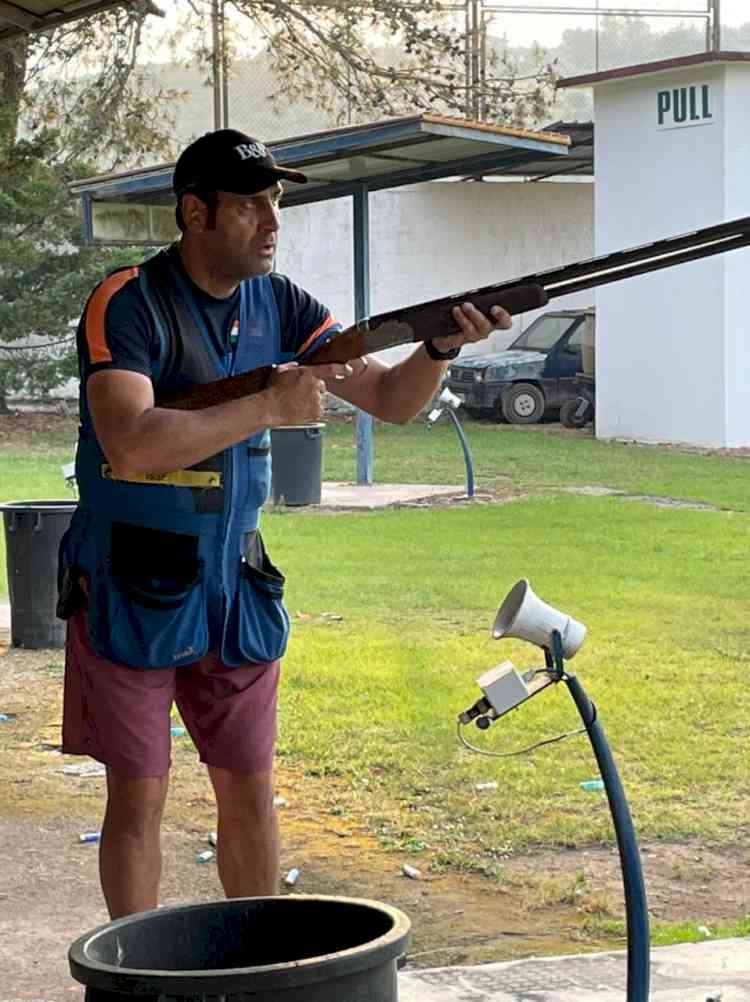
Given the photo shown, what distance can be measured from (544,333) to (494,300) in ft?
73.4

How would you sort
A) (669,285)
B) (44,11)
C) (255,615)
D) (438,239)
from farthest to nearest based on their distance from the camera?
1. (438,239)
2. (669,285)
3. (44,11)
4. (255,615)

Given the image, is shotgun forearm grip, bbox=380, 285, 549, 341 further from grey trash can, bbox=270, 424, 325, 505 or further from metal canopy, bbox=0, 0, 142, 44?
grey trash can, bbox=270, 424, 325, 505

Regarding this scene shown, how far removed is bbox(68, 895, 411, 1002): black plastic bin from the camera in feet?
8.00

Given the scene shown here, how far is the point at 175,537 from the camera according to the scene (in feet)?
12.6

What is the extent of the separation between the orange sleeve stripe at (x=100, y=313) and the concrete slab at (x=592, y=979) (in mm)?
1682

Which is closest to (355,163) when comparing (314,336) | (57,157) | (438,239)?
(57,157)

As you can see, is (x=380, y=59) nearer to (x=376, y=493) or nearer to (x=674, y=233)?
(x=674, y=233)

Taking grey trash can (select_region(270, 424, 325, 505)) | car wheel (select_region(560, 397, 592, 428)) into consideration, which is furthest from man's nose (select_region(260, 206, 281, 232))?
car wheel (select_region(560, 397, 592, 428))

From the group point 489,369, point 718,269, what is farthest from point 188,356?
point 489,369

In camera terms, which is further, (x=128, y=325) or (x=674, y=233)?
(x=674, y=233)

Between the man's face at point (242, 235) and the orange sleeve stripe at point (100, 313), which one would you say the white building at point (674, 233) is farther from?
the orange sleeve stripe at point (100, 313)

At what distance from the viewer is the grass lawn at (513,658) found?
21.1 feet

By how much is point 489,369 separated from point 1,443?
6890mm

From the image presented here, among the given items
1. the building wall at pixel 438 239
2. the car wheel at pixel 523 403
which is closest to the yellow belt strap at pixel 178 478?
the car wheel at pixel 523 403
